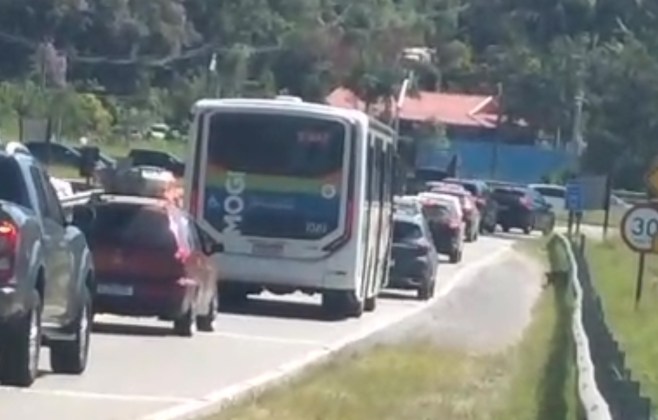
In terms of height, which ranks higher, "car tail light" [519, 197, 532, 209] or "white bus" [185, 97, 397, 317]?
"white bus" [185, 97, 397, 317]

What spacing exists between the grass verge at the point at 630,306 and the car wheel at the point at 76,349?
482 cm

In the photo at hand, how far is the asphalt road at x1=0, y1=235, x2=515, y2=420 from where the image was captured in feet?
63.0

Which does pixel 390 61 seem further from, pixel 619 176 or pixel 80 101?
pixel 80 101

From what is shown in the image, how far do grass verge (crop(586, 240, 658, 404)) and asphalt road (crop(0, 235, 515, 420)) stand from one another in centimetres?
334

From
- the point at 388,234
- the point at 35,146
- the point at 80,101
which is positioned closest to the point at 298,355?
the point at 388,234

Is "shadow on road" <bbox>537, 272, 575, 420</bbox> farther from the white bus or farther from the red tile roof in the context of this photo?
the red tile roof

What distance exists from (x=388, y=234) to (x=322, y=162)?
243 inches

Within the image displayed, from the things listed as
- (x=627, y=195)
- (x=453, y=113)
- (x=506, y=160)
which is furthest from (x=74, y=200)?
(x=453, y=113)

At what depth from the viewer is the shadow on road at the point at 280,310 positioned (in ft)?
115

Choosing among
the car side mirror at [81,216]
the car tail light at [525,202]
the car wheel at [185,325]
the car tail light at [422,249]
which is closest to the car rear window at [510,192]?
the car tail light at [525,202]

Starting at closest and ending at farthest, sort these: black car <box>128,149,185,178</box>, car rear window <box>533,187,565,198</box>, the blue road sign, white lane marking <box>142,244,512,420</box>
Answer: white lane marking <box>142,244,512,420</box>, the blue road sign, black car <box>128,149,185,178</box>, car rear window <box>533,187,565,198</box>

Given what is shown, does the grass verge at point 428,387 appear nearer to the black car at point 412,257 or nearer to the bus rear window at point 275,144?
the bus rear window at point 275,144

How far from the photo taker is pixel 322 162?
34.2 metres

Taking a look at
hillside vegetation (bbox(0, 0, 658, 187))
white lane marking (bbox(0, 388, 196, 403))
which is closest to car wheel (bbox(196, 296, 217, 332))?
white lane marking (bbox(0, 388, 196, 403))
